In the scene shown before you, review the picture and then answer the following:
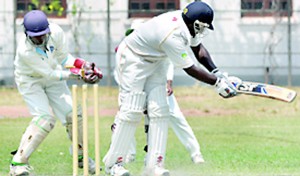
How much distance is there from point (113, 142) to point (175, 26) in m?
1.33

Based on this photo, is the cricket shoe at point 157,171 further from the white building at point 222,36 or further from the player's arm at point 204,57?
the white building at point 222,36

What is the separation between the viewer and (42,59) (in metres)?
9.56

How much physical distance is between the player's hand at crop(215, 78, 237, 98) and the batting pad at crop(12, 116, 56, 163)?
6.25ft

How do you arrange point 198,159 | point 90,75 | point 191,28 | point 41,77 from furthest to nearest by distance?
1. point 198,159
2. point 41,77
3. point 90,75
4. point 191,28

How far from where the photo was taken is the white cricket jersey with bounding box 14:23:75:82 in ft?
31.3

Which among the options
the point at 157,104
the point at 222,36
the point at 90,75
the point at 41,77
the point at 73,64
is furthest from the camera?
the point at 222,36

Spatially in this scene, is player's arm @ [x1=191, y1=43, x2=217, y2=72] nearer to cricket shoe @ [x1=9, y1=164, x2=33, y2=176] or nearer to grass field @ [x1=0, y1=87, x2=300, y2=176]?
grass field @ [x1=0, y1=87, x2=300, y2=176]

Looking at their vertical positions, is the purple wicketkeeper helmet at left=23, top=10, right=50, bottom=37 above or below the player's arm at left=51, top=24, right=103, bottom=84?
above

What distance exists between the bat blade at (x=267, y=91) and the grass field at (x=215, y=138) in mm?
1253

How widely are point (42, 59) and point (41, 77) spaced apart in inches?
9.7

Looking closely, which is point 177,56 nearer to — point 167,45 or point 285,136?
point 167,45

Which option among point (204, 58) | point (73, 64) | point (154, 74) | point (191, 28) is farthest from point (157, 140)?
point (73, 64)

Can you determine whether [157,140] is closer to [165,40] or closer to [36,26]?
[165,40]

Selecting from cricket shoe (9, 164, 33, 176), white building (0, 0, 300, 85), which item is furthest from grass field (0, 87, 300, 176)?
white building (0, 0, 300, 85)
